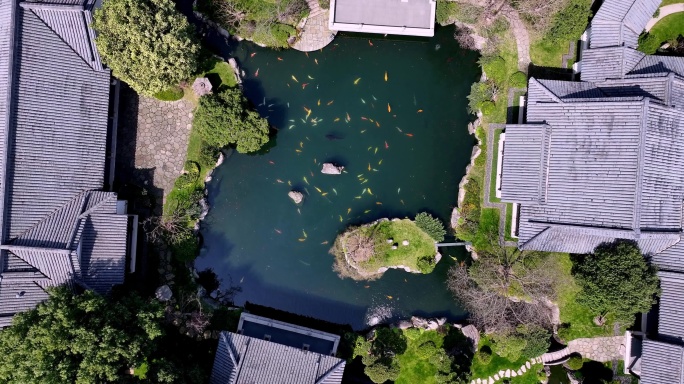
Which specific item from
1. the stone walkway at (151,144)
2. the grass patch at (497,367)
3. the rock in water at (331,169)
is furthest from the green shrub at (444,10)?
the grass patch at (497,367)

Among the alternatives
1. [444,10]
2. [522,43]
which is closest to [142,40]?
[444,10]

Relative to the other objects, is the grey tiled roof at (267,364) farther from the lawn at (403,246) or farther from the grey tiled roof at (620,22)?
the grey tiled roof at (620,22)

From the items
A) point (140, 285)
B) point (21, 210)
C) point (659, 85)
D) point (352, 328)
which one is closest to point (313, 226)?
point (352, 328)

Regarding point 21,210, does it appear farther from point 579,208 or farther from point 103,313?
point 579,208

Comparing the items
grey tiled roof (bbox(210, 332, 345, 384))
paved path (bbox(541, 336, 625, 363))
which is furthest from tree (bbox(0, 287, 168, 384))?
paved path (bbox(541, 336, 625, 363))

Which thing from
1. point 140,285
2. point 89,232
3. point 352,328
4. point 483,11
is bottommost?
point 352,328

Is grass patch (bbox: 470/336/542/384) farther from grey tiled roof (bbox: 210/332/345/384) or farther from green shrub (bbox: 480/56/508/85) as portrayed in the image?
green shrub (bbox: 480/56/508/85)
